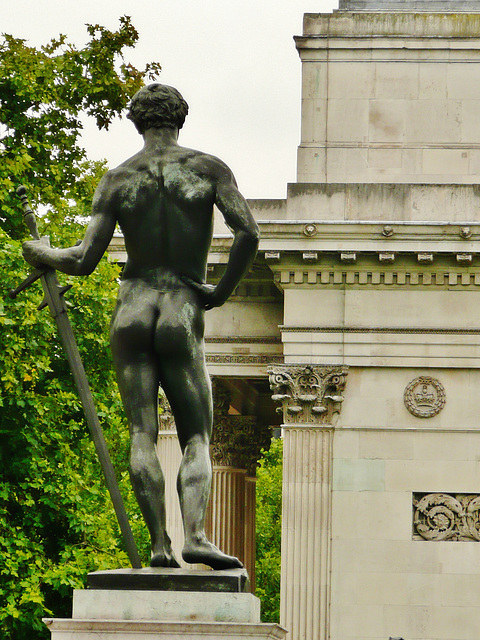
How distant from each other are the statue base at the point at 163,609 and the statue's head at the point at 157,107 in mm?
2780

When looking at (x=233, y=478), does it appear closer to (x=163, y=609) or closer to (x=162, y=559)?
(x=162, y=559)

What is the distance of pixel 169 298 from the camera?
10.8m

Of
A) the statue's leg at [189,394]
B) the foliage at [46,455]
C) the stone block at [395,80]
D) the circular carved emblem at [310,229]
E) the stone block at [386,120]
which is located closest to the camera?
the statue's leg at [189,394]

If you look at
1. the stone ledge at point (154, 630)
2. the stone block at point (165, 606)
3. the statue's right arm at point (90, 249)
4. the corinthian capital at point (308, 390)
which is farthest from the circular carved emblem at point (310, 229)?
the stone ledge at point (154, 630)

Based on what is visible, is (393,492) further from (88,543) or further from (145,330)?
(145,330)

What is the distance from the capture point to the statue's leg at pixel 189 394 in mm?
10703

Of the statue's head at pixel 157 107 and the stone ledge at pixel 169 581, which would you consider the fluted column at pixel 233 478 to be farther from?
the stone ledge at pixel 169 581

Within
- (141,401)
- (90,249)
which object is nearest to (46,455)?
(90,249)

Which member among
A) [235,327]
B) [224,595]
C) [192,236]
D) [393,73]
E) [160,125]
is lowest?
[224,595]

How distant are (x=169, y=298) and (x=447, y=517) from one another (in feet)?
65.7

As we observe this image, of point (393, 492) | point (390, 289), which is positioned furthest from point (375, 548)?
point (390, 289)

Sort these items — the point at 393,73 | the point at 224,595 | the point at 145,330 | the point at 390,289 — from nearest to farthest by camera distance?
the point at 224,595 → the point at 145,330 → the point at 390,289 → the point at 393,73

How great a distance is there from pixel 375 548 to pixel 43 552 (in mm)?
5605

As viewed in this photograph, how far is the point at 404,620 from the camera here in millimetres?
30000
